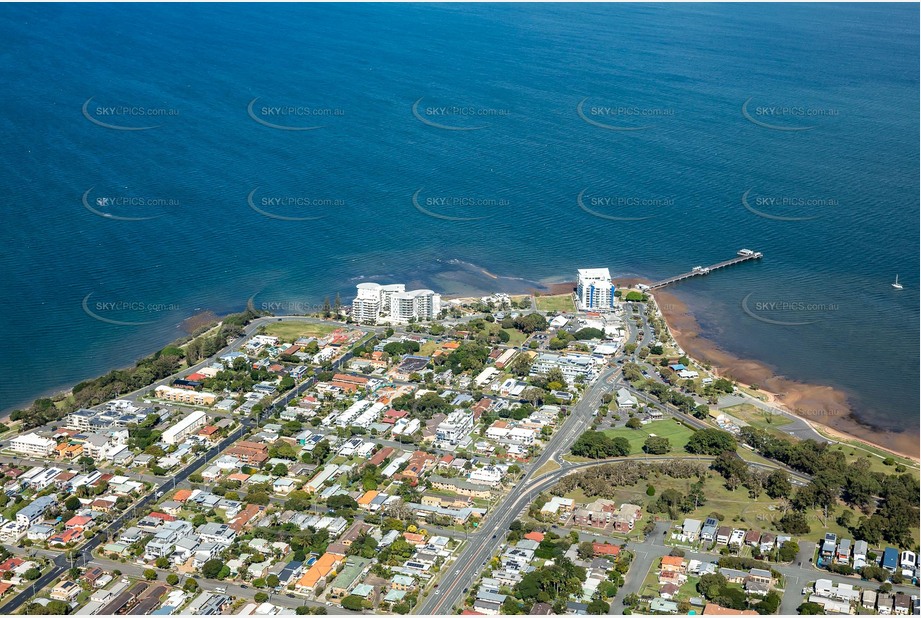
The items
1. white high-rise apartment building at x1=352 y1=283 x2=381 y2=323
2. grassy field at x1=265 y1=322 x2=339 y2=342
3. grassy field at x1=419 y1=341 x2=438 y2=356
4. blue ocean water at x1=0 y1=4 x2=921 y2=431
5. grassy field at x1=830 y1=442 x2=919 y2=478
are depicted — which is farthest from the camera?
blue ocean water at x1=0 y1=4 x2=921 y2=431

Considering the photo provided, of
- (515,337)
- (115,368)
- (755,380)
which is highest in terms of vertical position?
(515,337)

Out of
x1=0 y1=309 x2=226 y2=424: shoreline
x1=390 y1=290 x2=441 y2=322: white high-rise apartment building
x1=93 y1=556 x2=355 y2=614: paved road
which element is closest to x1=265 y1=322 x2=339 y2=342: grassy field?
x1=390 y1=290 x2=441 y2=322: white high-rise apartment building

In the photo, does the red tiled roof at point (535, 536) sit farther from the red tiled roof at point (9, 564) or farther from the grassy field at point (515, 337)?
the grassy field at point (515, 337)

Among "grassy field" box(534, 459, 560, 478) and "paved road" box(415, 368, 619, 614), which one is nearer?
"paved road" box(415, 368, 619, 614)


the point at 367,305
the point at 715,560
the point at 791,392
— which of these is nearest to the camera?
the point at 715,560

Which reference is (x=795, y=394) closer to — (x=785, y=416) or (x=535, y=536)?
(x=785, y=416)

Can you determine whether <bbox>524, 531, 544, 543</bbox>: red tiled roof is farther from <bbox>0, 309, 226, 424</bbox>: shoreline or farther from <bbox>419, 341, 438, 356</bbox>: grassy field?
<bbox>0, 309, 226, 424</bbox>: shoreline

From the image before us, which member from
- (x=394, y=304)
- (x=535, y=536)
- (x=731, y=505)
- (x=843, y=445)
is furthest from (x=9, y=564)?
(x=843, y=445)
